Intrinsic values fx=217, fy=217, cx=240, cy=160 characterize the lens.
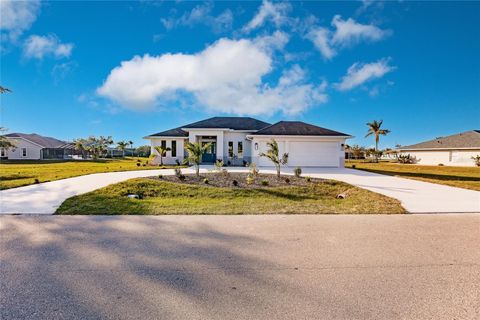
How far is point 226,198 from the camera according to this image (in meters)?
8.87

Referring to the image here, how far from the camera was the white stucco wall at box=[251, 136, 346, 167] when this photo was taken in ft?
65.0

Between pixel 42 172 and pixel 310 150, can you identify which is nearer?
pixel 42 172

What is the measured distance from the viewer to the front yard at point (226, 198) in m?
6.78

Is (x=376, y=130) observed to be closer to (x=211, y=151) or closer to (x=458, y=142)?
(x=458, y=142)

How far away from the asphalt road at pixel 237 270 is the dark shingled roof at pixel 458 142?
34930 millimetres

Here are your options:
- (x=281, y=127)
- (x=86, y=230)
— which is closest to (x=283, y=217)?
(x=86, y=230)

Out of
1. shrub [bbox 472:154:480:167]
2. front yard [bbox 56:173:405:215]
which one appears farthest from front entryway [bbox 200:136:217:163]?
shrub [bbox 472:154:480:167]

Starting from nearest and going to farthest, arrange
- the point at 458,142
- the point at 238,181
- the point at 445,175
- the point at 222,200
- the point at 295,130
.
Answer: the point at 222,200 → the point at 238,181 → the point at 445,175 → the point at 295,130 → the point at 458,142

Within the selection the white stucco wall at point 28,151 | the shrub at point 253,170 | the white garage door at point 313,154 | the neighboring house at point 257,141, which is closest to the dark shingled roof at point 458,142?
the neighboring house at point 257,141

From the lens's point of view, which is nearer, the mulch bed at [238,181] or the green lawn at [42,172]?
the mulch bed at [238,181]

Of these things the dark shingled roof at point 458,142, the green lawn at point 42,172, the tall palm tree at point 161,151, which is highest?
the dark shingled roof at point 458,142

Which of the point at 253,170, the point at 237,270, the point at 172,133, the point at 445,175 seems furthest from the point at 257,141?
the point at 237,270

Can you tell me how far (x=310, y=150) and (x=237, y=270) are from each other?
18.1 metres

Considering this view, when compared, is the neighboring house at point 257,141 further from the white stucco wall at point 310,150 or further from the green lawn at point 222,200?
the green lawn at point 222,200
